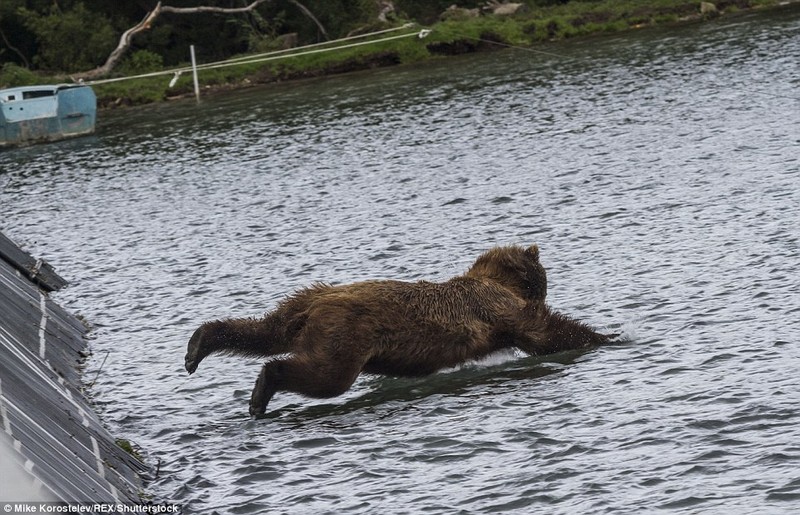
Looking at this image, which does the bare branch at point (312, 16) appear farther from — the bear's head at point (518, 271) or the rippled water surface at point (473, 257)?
the bear's head at point (518, 271)

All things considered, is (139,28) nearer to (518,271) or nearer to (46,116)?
(46,116)

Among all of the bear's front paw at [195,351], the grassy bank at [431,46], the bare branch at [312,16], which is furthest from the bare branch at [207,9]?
the bear's front paw at [195,351]

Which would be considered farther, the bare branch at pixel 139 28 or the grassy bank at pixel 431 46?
the bare branch at pixel 139 28

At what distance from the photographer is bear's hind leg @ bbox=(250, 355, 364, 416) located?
32.5 feet

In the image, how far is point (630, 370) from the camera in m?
10.6

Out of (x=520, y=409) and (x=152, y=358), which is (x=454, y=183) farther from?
(x=520, y=409)

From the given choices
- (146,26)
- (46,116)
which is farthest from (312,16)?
(46,116)

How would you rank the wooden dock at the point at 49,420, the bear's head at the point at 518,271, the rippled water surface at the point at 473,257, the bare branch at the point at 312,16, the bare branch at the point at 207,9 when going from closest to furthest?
the wooden dock at the point at 49,420 → the rippled water surface at the point at 473,257 → the bear's head at the point at 518,271 → the bare branch at the point at 207,9 → the bare branch at the point at 312,16

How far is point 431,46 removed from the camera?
4347cm

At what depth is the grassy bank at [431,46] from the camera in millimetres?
42219

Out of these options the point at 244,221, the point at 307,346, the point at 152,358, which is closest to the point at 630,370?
the point at 307,346

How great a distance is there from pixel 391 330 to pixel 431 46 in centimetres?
3419

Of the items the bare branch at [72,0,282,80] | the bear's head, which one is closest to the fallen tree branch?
the bare branch at [72,0,282,80]

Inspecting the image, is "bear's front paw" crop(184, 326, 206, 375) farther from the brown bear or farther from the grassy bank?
the grassy bank
